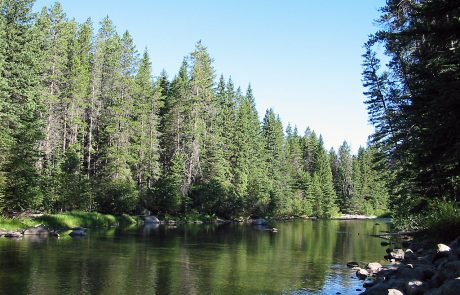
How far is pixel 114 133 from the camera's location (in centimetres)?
6394

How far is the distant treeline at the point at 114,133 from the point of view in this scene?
45.4 meters

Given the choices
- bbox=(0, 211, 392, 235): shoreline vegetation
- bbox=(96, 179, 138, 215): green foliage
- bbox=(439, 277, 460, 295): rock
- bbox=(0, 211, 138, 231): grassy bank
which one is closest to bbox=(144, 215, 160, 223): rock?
bbox=(0, 211, 392, 235): shoreline vegetation

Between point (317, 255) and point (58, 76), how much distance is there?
4496cm

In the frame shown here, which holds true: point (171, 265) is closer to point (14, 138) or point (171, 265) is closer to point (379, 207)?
point (14, 138)

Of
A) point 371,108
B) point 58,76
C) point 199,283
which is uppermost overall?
point 58,76

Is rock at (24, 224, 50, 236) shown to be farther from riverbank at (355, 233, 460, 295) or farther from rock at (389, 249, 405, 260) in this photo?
riverbank at (355, 233, 460, 295)

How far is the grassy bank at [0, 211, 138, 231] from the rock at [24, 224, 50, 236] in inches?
42.8

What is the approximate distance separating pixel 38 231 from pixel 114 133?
28.2m

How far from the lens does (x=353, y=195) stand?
12006cm

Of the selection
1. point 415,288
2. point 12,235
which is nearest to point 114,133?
point 12,235

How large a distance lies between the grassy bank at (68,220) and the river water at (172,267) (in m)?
4.78

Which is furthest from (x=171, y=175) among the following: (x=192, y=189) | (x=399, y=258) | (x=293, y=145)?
(x=293, y=145)

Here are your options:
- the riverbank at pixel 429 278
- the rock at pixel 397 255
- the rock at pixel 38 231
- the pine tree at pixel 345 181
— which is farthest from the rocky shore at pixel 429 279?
the pine tree at pixel 345 181

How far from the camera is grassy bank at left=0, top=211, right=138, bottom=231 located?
37253mm
